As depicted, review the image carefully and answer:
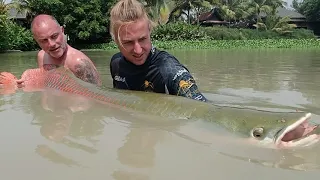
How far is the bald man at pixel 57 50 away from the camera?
3.96 m

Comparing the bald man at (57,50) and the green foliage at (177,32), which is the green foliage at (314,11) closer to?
the green foliage at (177,32)

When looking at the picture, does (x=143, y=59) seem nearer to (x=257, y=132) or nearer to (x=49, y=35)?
(x=257, y=132)

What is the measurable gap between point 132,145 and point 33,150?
0.49m

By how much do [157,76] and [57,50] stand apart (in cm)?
155

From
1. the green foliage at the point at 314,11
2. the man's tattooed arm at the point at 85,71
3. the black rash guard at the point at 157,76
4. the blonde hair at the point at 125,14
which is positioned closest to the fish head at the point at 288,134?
the black rash guard at the point at 157,76

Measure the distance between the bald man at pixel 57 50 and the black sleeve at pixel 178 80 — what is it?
4.53 feet

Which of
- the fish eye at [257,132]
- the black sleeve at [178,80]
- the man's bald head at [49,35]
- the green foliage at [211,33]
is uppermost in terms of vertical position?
the man's bald head at [49,35]

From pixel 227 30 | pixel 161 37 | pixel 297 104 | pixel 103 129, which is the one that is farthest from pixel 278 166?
pixel 227 30

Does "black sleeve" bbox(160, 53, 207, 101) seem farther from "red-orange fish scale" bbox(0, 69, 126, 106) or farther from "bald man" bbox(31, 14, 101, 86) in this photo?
"bald man" bbox(31, 14, 101, 86)

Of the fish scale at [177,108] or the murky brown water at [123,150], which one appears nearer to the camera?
the murky brown water at [123,150]

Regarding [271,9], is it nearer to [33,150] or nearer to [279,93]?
[279,93]

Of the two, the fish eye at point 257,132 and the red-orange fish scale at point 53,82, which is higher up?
the fish eye at point 257,132

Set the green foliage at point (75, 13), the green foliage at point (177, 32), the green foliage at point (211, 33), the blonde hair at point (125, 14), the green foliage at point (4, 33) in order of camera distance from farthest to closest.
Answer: the green foliage at point (211, 33) → the green foliage at point (177, 32) → the green foliage at point (75, 13) → the green foliage at point (4, 33) → the blonde hair at point (125, 14)

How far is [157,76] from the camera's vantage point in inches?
119
